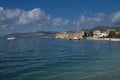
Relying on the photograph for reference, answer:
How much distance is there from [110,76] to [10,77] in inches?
383

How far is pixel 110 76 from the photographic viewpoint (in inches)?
1058

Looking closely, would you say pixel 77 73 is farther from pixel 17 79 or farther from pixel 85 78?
pixel 17 79

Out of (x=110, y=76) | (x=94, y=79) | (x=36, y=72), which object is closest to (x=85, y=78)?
(x=94, y=79)

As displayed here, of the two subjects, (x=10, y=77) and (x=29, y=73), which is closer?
(x=10, y=77)

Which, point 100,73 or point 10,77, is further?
point 100,73

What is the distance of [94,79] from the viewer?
25.3 m

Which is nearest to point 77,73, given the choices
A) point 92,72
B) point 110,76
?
point 92,72

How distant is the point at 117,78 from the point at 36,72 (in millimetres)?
8725

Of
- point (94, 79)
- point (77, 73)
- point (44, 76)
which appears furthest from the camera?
point (77, 73)

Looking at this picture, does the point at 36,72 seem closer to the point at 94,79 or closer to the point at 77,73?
the point at 77,73

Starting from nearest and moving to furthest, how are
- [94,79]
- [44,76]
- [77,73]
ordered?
[94,79] → [44,76] → [77,73]

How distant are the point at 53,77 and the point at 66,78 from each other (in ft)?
4.27

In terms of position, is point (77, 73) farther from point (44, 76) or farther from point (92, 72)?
point (44, 76)

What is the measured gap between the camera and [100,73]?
28562mm
